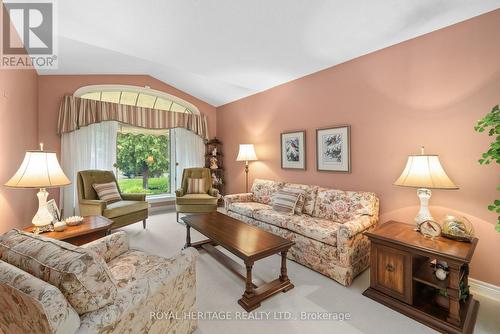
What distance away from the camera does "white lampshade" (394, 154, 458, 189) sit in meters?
1.89

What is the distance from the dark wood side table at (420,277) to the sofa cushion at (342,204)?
0.46m

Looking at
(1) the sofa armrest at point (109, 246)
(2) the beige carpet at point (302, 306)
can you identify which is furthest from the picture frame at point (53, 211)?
(2) the beige carpet at point (302, 306)

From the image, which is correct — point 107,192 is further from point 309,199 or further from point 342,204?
point 342,204

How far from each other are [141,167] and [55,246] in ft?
13.9

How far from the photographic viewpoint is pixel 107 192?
11.8ft

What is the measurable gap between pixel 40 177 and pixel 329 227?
283 cm

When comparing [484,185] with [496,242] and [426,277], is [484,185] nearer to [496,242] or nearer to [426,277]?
[496,242]

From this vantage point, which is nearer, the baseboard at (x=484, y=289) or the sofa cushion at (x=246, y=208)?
the baseboard at (x=484, y=289)

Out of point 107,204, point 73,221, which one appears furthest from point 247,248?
point 107,204

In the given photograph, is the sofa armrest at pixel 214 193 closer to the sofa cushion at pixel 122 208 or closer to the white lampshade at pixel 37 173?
the sofa cushion at pixel 122 208

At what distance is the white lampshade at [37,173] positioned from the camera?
181 cm

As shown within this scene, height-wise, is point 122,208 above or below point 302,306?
above

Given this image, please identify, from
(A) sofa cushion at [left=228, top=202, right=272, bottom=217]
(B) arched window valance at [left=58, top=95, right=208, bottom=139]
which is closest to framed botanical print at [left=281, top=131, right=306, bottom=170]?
(A) sofa cushion at [left=228, top=202, right=272, bottom=217]

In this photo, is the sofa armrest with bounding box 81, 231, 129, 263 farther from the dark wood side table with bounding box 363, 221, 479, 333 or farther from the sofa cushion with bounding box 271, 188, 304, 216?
the dark wood side table with bounding box 363, 221, 479, 333
